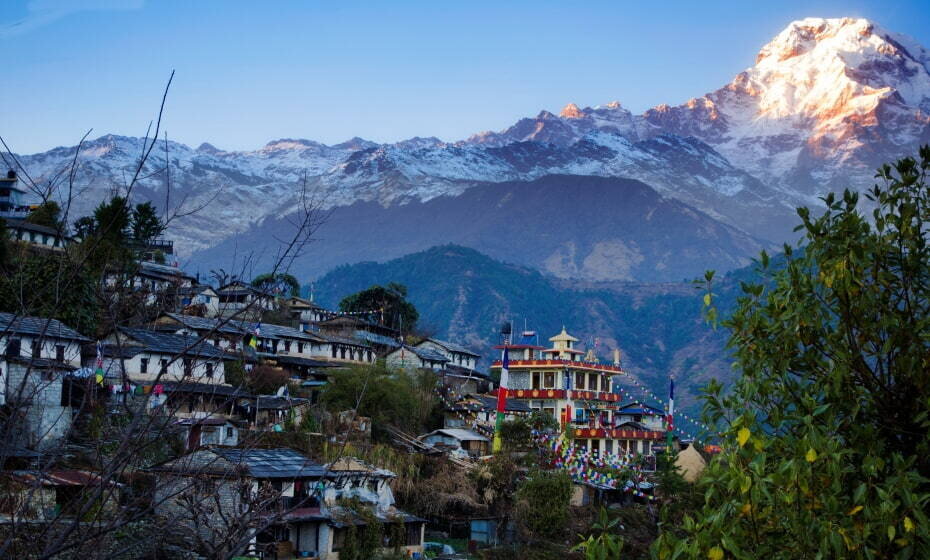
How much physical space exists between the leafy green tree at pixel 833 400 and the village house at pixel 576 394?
54.6 m

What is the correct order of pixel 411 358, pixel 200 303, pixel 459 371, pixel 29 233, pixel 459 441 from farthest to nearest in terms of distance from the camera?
1. pixel 459 371
2. pixel 411 358
3. pixel 29 233
4. pixel 200 303
5. pixel 459 441

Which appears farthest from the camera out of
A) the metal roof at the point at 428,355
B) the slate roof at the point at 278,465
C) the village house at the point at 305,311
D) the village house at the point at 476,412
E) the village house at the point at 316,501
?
the village house at the point at 305,311

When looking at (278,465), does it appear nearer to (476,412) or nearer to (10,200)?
(476,412)

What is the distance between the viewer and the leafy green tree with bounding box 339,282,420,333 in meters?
93.5

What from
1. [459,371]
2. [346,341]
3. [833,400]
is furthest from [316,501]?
[459,371]

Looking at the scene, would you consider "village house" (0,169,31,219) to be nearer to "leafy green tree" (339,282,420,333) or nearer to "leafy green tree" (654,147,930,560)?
"leafy green tree" (339,282,420,333)

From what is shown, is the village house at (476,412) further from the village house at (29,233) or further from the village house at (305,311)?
the village house at (29,233)

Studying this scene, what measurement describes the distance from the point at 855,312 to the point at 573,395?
59.5m

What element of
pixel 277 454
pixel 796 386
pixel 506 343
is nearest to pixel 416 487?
pixel 277 454

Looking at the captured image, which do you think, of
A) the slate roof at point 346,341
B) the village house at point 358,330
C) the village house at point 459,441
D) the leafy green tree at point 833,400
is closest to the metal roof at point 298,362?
the slate roof at point 346,341

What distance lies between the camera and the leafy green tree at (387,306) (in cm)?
9350

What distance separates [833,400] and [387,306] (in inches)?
3315

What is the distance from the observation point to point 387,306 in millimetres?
93938

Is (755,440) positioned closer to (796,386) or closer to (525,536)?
(796,386)
